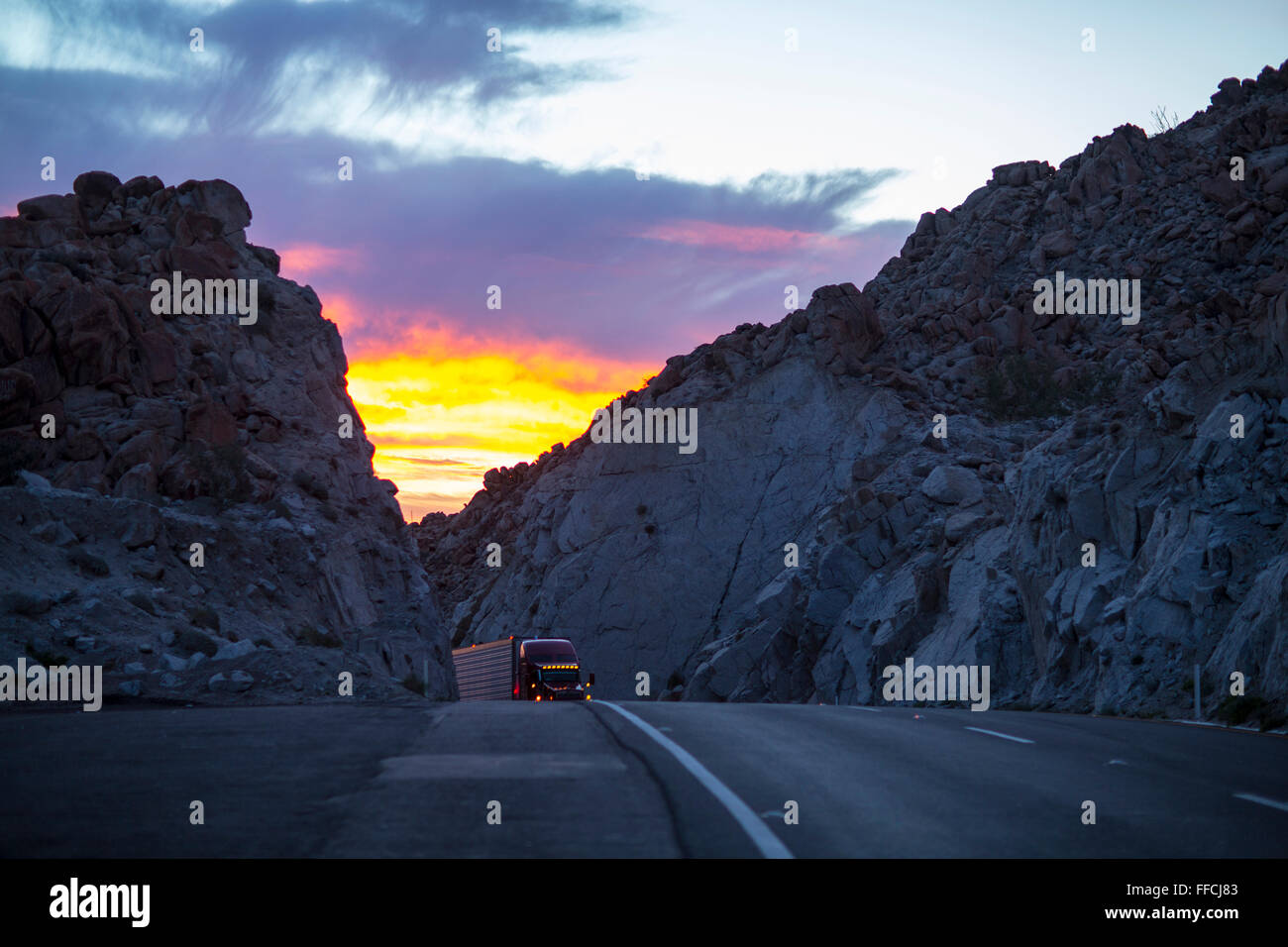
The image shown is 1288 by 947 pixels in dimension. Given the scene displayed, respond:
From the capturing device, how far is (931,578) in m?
44.3

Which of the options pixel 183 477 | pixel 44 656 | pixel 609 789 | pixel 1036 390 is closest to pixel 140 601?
pixel 44 656

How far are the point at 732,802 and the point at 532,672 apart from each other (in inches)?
1144

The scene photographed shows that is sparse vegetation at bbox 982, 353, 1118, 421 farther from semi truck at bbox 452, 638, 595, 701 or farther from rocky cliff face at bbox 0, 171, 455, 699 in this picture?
semi truck at bbox 452, 638, 595, 701

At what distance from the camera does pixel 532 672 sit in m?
37.7

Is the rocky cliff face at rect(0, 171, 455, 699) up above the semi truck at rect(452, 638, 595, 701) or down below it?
above

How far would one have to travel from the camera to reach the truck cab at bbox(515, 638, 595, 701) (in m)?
37.1

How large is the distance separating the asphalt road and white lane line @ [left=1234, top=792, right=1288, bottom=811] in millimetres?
48

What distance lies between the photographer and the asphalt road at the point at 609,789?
7789 millimetres

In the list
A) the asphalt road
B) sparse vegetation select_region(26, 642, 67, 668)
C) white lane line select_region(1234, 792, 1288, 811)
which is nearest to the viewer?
the asphalt road

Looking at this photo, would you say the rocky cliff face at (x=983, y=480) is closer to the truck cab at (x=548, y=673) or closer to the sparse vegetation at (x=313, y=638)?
the truck cab at (x=548, y=673)

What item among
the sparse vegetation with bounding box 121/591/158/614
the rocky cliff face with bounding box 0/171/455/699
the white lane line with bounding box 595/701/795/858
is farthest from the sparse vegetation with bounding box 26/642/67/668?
the white lane line with bounding box 595/701/795/858

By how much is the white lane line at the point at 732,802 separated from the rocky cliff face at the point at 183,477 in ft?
42.5

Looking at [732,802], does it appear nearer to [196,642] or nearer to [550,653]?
[196,642]
